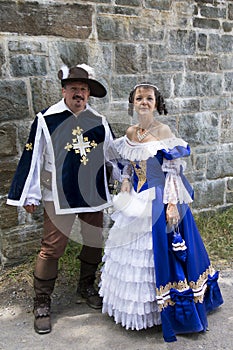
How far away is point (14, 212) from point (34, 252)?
1.37 feet

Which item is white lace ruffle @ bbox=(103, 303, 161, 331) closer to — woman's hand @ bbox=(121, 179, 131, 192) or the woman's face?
woman's hand @ bbox=(121, 179, 131, 192)

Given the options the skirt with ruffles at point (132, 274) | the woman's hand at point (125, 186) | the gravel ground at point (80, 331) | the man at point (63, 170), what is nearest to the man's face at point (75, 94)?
the man at point (63, 170)

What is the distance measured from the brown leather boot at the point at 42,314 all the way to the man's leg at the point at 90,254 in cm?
35

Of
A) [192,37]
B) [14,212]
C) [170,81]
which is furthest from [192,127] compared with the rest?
[14,212]

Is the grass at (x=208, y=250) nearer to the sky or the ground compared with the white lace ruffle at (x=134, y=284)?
nearer to the ground

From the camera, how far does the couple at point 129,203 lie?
2.38 metres

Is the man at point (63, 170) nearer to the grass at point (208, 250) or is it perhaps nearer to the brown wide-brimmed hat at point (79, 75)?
the brown wide-brimmed hat at point (79, 75)

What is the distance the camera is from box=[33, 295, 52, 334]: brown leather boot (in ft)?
8.39

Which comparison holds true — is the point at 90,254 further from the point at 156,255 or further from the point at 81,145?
the point at 81,145

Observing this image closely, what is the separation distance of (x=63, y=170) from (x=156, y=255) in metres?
0.80

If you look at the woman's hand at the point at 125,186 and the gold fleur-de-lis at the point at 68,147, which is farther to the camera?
the woman's hand at the point at 125,186

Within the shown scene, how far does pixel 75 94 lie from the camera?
96.6 inches

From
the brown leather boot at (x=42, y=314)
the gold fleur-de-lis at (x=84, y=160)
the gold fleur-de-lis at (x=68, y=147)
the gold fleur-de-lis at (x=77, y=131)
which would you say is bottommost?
the brown leather boot at (x=42, y=314)

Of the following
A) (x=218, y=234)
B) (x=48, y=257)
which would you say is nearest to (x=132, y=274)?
(x=48, y=257)
